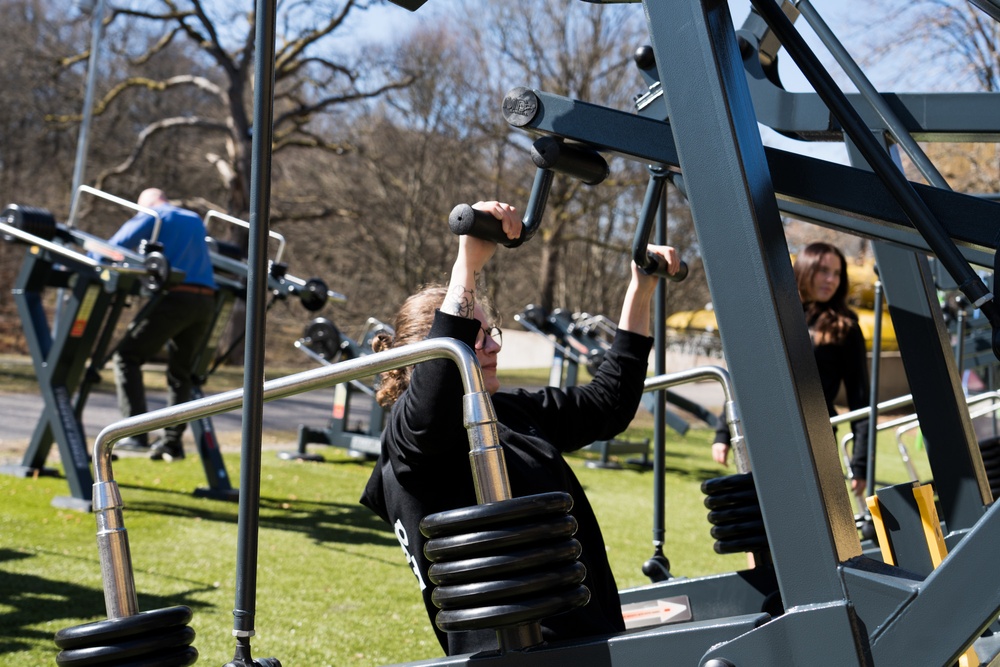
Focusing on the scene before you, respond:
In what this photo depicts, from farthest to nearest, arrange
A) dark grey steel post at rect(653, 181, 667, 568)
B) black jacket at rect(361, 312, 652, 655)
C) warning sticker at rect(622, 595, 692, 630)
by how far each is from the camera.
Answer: warning sticker at rect(622, 595, 692, 630), dark grey steel post at rect(653, 181, 667, 568), black jacket at rect(361, 312, 652, 655)

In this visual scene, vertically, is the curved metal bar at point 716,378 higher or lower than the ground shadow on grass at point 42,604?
higher

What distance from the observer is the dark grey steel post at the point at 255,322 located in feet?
4.77

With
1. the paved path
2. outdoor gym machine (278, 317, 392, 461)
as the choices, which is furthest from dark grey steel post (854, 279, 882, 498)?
outdoor gym machine (278, 317, 392, 461)

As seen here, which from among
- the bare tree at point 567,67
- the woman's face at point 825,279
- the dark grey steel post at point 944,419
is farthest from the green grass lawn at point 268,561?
the bare tree at point 567,67

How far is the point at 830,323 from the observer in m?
4.49

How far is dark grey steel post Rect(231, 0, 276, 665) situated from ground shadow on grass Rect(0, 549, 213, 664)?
241 centimetres

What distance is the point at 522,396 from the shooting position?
248 cm

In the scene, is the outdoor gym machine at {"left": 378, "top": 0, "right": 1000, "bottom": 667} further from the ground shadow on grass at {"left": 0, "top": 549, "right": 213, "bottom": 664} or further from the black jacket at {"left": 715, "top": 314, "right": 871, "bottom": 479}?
the black jacket at {"left": 715, "top": 314, "right": 871, "bottom": 479}

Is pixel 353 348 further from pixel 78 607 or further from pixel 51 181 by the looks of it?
pixel 51 181

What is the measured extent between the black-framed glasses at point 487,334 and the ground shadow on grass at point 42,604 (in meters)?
2.12

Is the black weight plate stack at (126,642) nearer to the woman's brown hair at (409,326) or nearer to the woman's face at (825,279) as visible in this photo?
the woman's brown hair at (409,326)

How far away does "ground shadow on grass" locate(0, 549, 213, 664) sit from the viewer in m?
3.61

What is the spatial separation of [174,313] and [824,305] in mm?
4351

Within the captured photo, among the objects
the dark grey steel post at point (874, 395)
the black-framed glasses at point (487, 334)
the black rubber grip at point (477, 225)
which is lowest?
the dark grey steel post at point (874, 395)
